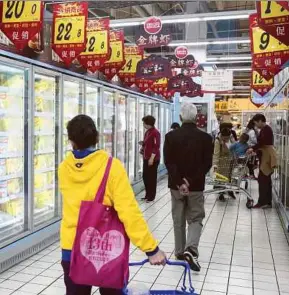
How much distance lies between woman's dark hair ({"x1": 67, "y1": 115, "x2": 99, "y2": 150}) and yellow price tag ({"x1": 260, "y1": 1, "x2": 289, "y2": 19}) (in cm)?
341

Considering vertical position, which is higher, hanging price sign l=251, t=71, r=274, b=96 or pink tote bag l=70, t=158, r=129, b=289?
hanging price sign l=251, t=71, r=274, b=96

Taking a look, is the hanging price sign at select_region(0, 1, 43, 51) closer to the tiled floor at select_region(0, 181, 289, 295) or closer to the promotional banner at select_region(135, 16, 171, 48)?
the tiled floor at select_region(0, 181, 289, 295)

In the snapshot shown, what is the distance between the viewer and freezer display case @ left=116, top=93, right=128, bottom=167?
27.5 ft

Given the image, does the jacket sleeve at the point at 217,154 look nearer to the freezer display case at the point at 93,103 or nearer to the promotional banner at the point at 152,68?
the promotional banner at the point at 152,68

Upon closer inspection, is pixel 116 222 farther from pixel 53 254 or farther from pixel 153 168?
pixel 153 168

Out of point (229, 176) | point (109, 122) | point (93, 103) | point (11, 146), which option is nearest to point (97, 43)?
point (93, 103)

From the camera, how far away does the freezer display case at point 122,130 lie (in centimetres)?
838

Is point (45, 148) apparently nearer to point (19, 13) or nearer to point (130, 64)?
point (19, 13)

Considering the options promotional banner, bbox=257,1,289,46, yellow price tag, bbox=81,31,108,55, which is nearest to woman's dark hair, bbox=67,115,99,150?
promotional banner, bbox=257,1,289,46

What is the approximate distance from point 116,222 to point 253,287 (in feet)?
7.80

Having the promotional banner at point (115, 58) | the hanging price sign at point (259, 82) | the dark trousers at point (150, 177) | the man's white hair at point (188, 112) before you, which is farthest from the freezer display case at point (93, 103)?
the hanging price sign at point (259, 82)

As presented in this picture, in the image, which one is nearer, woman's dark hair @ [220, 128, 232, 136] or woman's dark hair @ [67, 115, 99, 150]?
woman's dark hair @ [67, 115, 99, 150]

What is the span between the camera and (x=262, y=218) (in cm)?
695

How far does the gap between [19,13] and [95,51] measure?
182 cm
